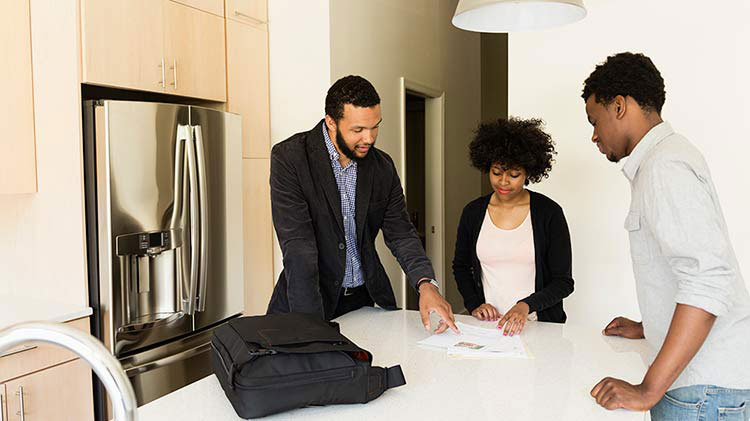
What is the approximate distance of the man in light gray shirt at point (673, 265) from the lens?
131 cm

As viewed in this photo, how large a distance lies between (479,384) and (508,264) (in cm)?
98

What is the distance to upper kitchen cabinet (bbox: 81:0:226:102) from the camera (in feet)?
8.71

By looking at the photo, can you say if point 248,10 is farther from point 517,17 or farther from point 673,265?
point 673,265

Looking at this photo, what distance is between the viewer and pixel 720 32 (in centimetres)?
278

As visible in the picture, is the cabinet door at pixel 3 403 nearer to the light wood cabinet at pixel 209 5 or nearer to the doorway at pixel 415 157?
the light wood cabinet at pixel 209 5

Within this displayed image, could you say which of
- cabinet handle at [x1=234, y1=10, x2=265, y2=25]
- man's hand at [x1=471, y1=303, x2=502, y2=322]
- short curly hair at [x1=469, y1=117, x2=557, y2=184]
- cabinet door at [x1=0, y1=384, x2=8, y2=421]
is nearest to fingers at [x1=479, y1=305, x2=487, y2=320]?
man's hand at [x1=471, y1=303, x2=502, y2=322]

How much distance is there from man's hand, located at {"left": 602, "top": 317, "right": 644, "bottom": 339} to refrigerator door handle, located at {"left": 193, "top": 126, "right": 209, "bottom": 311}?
179 centimetres

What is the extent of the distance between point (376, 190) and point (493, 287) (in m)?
0.60

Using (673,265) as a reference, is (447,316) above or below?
below

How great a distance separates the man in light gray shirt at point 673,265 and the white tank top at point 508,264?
2.82ft

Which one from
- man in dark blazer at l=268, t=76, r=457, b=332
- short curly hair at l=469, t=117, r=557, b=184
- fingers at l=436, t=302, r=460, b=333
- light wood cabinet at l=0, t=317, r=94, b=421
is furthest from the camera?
short curly hair at l=469, t=117, r=557, b=184

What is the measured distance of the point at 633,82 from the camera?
1496 millimetres

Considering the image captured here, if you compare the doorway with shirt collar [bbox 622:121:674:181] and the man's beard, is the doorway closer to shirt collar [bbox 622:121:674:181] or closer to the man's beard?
the man's beard

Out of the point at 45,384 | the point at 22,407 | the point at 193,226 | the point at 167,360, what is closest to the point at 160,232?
the point at 193,226
